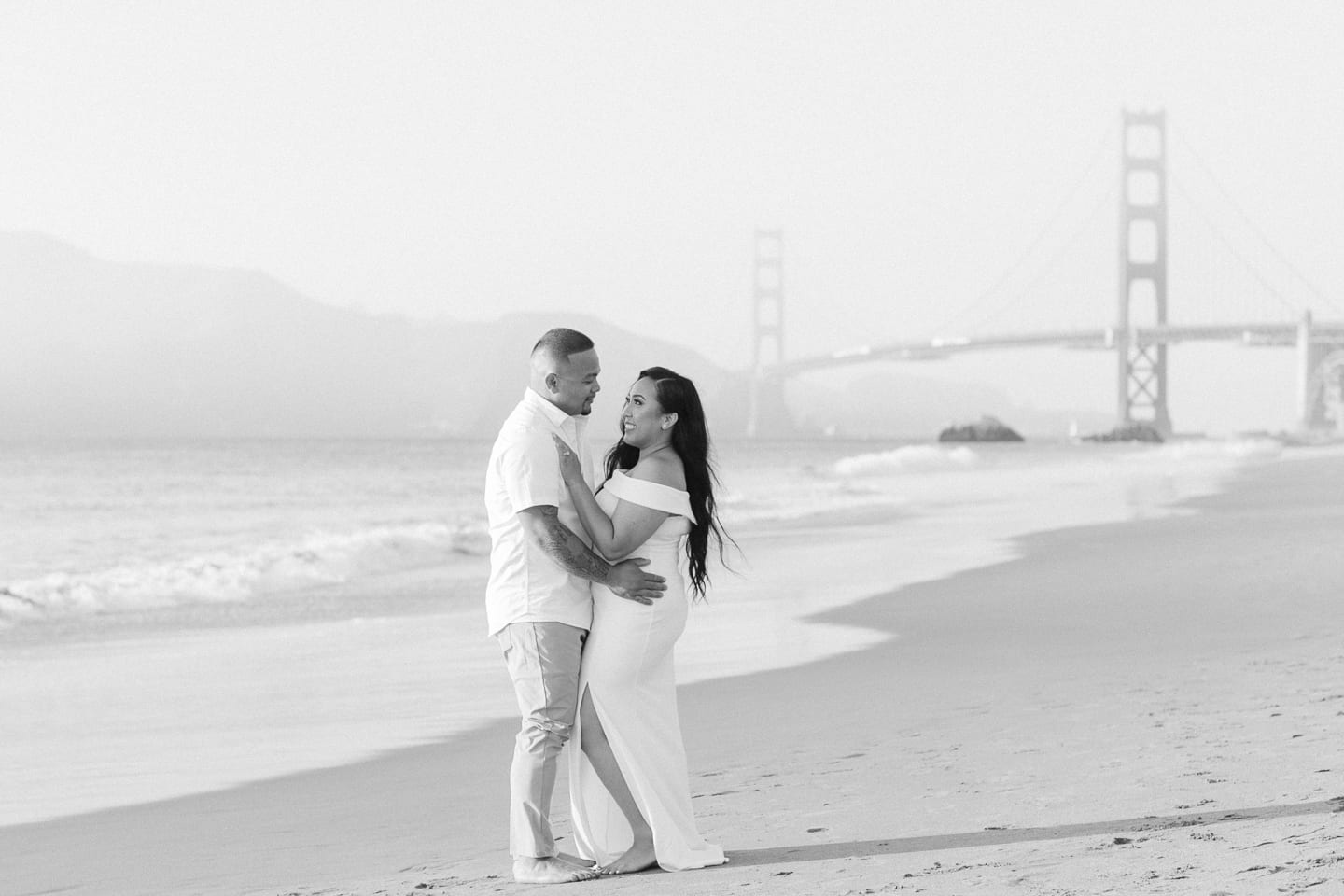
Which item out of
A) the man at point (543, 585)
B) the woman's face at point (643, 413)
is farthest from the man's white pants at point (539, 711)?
the woman's face at point (643, 413)

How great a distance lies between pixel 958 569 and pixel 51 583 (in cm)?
572

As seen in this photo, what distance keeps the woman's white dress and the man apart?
41 millimetres

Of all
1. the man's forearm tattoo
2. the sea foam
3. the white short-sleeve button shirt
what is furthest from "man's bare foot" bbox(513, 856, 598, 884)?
the sea foam

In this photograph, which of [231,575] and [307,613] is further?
[231,575]

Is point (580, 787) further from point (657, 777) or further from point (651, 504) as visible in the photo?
point (651, 504)

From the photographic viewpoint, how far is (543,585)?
290cm

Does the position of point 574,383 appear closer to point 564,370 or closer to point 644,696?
point 564,370

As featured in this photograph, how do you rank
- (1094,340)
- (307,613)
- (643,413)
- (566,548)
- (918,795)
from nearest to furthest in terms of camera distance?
1. (566,548)
2. (643,413)
3. (918,795)
4. (307,613)
5. (1094,340)

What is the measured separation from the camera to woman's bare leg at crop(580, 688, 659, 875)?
300cm

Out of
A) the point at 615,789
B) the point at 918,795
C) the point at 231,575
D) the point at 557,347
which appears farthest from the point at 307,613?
the point at 557,347

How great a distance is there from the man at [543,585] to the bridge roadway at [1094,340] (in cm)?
4684

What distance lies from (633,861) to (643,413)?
874 mm

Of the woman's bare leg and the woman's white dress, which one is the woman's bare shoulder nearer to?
the woman's white dress

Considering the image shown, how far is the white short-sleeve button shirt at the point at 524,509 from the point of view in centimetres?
286
